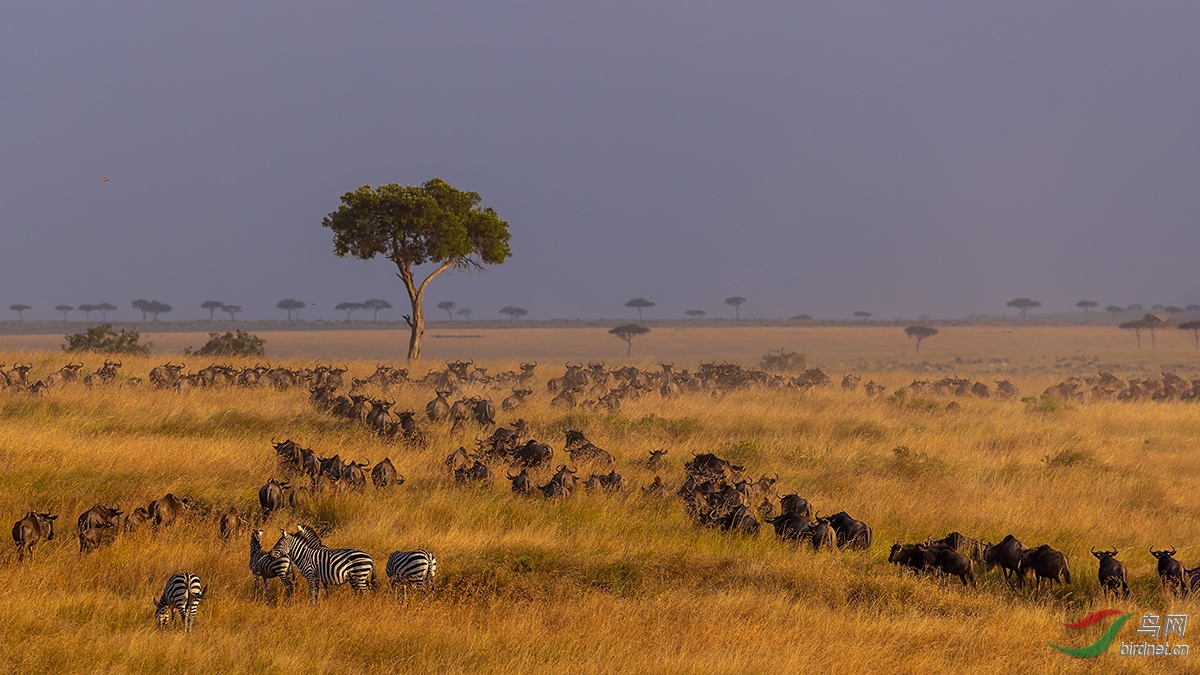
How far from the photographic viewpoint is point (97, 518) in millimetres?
9547

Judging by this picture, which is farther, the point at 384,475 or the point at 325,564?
the point at 384,475

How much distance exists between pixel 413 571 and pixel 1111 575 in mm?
7434

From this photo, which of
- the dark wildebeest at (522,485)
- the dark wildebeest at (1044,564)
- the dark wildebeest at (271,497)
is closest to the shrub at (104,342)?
the dark wildebeest at (271,497)

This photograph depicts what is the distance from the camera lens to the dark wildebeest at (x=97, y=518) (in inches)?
373

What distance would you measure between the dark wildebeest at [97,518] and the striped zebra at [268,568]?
2.12 metres

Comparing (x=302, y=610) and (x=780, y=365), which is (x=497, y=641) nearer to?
(x=302, y=610)

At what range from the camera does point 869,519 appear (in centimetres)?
1262

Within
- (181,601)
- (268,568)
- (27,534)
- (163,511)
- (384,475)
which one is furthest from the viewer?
(384,475)

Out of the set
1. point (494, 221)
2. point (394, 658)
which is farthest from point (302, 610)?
point (494, 221)

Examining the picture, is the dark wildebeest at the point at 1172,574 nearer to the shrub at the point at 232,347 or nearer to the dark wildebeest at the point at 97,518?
the dark wildebeest at the point at 97,518

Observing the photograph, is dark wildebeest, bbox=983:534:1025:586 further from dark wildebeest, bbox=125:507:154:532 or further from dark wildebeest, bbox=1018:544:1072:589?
dark wildebeest, bbox=125:507:154:532

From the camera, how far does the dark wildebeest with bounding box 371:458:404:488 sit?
1234 centimetres

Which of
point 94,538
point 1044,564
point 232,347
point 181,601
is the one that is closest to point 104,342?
point 232,347

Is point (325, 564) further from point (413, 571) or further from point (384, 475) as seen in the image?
point (384, 475)
